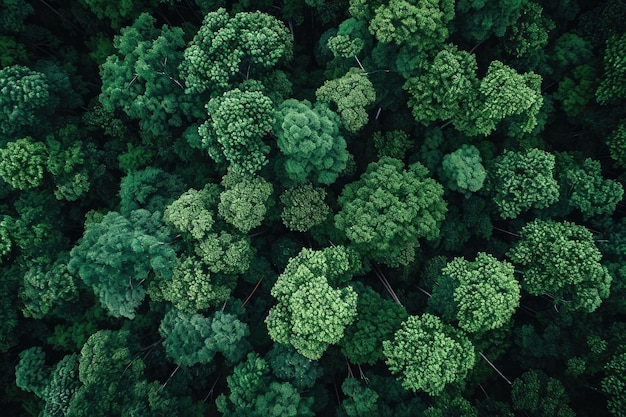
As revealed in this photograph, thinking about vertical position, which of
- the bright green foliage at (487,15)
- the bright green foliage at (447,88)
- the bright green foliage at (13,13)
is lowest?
the bright green foliage at (447,88)

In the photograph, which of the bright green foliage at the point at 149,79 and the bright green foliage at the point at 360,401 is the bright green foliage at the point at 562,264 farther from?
the bright green foliage at the point at 149,79

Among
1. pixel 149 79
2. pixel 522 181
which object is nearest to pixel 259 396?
pixel 149 79

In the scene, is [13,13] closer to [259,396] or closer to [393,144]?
[393,144]

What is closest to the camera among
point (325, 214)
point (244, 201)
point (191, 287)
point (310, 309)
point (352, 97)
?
point (310, 309)

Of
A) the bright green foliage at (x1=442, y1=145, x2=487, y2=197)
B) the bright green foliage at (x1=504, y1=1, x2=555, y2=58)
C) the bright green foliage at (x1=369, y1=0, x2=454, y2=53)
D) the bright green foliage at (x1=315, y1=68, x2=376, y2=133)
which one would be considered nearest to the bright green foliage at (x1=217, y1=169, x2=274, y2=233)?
the bright green foliage at (x1=315, y1=68, x2=376, y2=133)

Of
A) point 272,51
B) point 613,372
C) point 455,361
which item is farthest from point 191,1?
point 613,372

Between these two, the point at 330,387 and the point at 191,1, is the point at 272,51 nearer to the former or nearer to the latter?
the point at 191,1

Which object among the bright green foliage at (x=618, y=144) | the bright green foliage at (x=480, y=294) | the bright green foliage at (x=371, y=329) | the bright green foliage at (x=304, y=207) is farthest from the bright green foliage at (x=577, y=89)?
the bright green foliage at (x=371, y=329)
